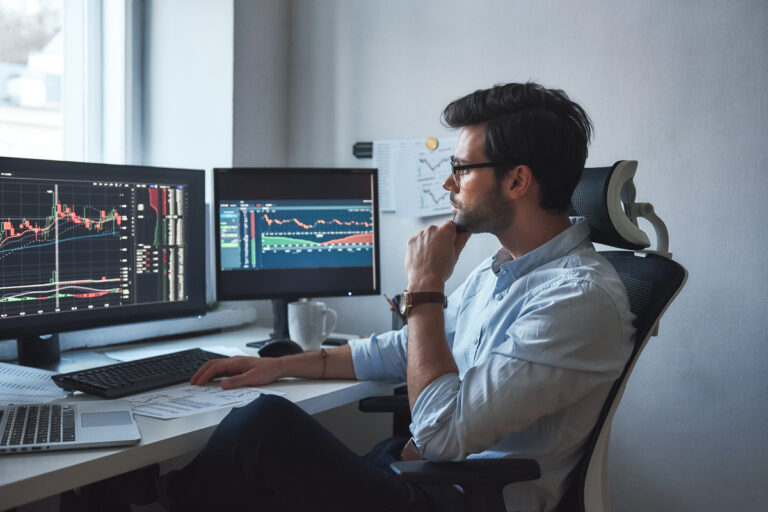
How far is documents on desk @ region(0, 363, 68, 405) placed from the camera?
1.24 metres

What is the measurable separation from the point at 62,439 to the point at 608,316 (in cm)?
87

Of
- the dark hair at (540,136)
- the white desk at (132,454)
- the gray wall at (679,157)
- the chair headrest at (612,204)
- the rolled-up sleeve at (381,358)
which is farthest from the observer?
the gray wall at (679,157)

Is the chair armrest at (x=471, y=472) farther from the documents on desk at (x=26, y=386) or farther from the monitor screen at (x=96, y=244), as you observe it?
the monitor screen at (x=96, y=244)

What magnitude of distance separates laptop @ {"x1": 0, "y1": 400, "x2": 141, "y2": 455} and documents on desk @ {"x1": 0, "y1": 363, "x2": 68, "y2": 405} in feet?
0.27

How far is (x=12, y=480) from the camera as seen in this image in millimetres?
864

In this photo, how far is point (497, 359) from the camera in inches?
43.2

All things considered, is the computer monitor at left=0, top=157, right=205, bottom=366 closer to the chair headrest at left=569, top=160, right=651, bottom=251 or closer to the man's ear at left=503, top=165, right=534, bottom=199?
the man's ear at left=503, top=165, right=534, bottom=199

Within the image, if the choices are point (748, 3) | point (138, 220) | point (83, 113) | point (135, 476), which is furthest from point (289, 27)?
point (135, 476)

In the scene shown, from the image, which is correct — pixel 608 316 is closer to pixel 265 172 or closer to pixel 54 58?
pixel 265 172

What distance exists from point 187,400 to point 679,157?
134 cm

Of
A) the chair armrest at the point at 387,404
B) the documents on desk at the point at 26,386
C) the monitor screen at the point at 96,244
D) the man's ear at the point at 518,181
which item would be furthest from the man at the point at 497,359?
the monitor screen at the point at 96,244

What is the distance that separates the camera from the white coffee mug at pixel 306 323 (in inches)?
71.4

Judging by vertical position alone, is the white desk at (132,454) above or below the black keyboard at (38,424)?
below

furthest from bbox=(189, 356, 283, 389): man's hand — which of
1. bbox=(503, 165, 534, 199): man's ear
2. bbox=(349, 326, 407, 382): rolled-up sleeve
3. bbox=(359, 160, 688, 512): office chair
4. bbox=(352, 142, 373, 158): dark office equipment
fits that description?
bbox=(352, 142, 373, 158): dark office equipment
